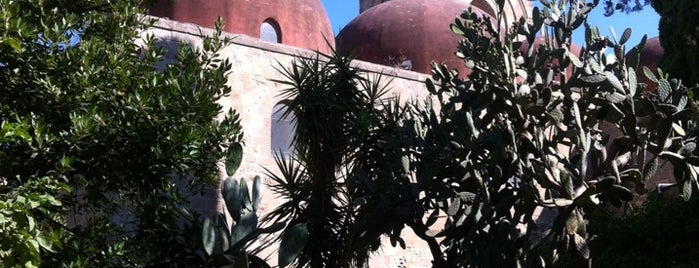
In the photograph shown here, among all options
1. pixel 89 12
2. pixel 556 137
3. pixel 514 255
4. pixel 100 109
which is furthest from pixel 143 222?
pixel 556 137

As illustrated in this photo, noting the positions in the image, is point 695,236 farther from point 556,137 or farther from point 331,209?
point 331,209

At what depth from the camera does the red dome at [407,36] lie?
13.5 metres

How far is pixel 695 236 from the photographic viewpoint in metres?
8.22

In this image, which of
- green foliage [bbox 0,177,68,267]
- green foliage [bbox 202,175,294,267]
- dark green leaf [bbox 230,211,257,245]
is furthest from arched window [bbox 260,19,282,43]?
green foliage [bbox 0,177,68,267]

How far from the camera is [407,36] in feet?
45.1

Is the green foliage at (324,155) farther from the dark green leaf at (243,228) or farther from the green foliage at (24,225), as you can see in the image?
the green foliage at (24,225)

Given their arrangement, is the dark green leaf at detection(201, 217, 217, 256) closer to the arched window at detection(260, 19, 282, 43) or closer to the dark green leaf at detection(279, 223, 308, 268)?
the dark green leaf at detection(279, 223, 308, 268)

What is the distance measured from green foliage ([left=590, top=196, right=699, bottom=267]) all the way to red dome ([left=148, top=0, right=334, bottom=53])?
4938 millimetres

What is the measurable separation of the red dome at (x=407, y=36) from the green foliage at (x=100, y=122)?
763 centimetres

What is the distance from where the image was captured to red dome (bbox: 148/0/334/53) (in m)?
11.5

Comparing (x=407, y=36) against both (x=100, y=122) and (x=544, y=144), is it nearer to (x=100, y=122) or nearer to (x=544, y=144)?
(x=544, y=144)

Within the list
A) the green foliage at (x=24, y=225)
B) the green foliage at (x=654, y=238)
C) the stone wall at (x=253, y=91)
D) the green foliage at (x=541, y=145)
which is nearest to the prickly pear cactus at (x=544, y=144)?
the green foliage at (x=541, y=145)

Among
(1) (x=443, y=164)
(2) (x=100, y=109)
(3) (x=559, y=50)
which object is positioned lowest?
(1) (x=443, y=164)

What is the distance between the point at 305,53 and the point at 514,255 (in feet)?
19.0
